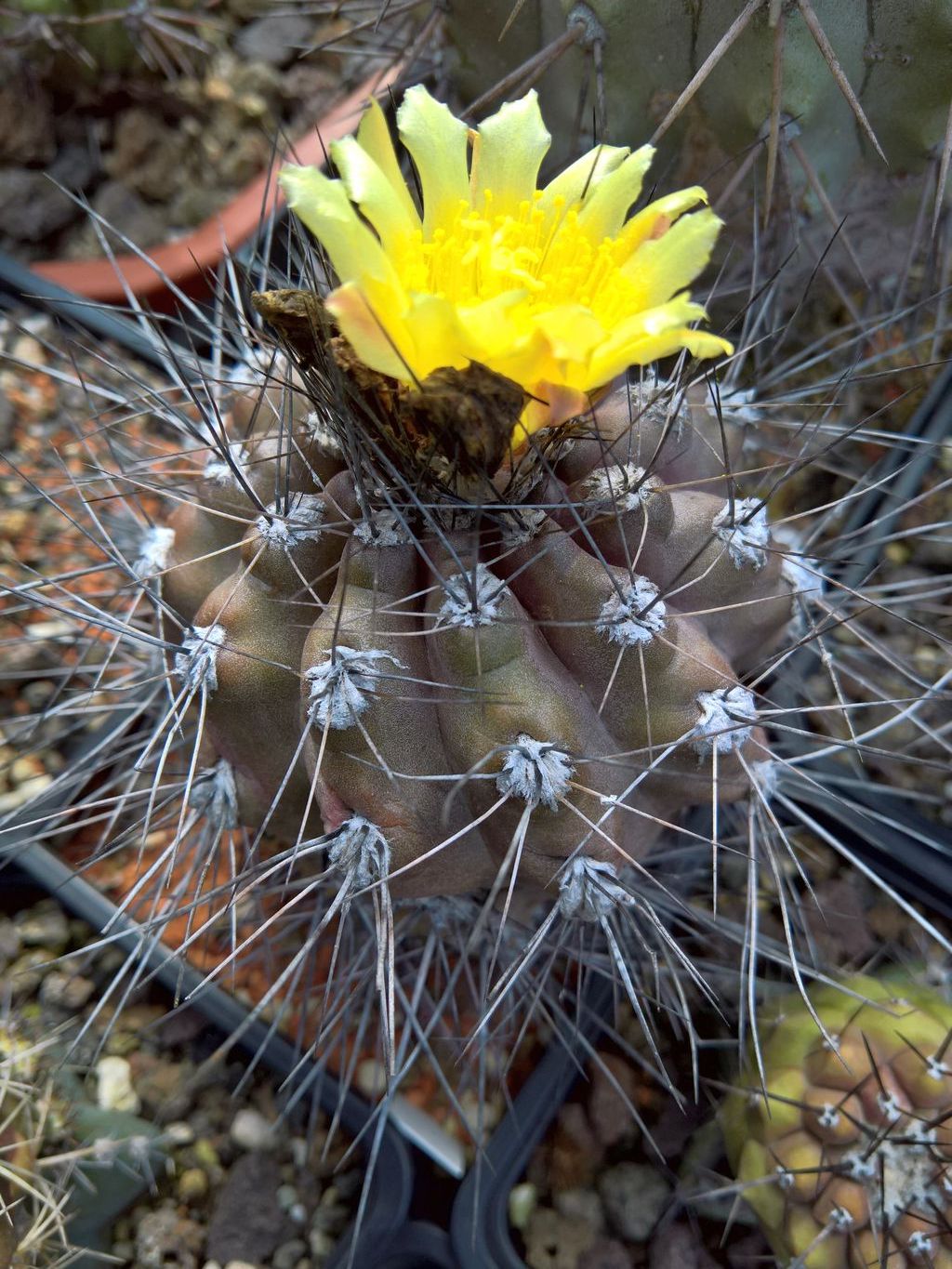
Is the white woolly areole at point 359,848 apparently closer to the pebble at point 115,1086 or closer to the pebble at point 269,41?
the pebble at point 115,1086

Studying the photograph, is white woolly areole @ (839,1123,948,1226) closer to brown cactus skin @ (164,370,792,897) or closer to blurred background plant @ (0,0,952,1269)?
→ blurred background plant @ (0,0,952,1269)

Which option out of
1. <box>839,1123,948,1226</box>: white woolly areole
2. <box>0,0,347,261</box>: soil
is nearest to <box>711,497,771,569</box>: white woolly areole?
<box>839,1123,948,1226</box>: white woolly areole

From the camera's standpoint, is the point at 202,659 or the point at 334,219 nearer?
the point at 334,219

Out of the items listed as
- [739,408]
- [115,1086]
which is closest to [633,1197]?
[115,1086]

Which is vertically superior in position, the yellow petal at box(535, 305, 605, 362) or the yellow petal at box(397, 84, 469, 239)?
the yellow petal at box(397, 84, 469, 239)

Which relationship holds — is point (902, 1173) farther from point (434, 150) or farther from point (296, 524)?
point (434, 150)

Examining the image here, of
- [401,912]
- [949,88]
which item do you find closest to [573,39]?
[949,88]
